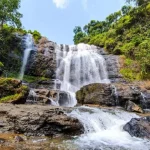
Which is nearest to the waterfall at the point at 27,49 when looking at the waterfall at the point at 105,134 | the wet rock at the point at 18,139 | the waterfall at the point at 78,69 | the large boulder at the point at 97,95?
the waterfall at the point at 78,69

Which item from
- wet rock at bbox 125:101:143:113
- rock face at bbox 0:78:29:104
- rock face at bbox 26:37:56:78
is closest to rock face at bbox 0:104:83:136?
rock face at bbox 0:78:29:104

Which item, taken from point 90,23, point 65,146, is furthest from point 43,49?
point 90,23

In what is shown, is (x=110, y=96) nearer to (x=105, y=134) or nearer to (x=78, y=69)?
(x=105, y=134)

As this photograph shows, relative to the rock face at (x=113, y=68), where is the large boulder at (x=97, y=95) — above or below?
below

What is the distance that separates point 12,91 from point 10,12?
14801 millimetres

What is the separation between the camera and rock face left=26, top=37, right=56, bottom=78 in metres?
26.1

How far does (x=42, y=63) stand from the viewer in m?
26.8

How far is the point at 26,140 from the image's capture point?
828 cm

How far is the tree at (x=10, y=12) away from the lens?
27016 millimetres

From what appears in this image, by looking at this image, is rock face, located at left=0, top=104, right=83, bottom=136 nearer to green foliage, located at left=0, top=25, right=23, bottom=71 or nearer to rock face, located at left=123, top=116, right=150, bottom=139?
rock face, located at left=123, top=116, right=150, bottom=139

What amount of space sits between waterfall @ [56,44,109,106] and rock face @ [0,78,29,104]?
7.48 m

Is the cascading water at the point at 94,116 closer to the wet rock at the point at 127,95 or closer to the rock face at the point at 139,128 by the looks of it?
the rock face at the point at 139,128

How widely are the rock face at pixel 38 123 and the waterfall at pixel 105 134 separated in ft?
2.27

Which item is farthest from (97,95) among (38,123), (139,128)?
(38,123)
